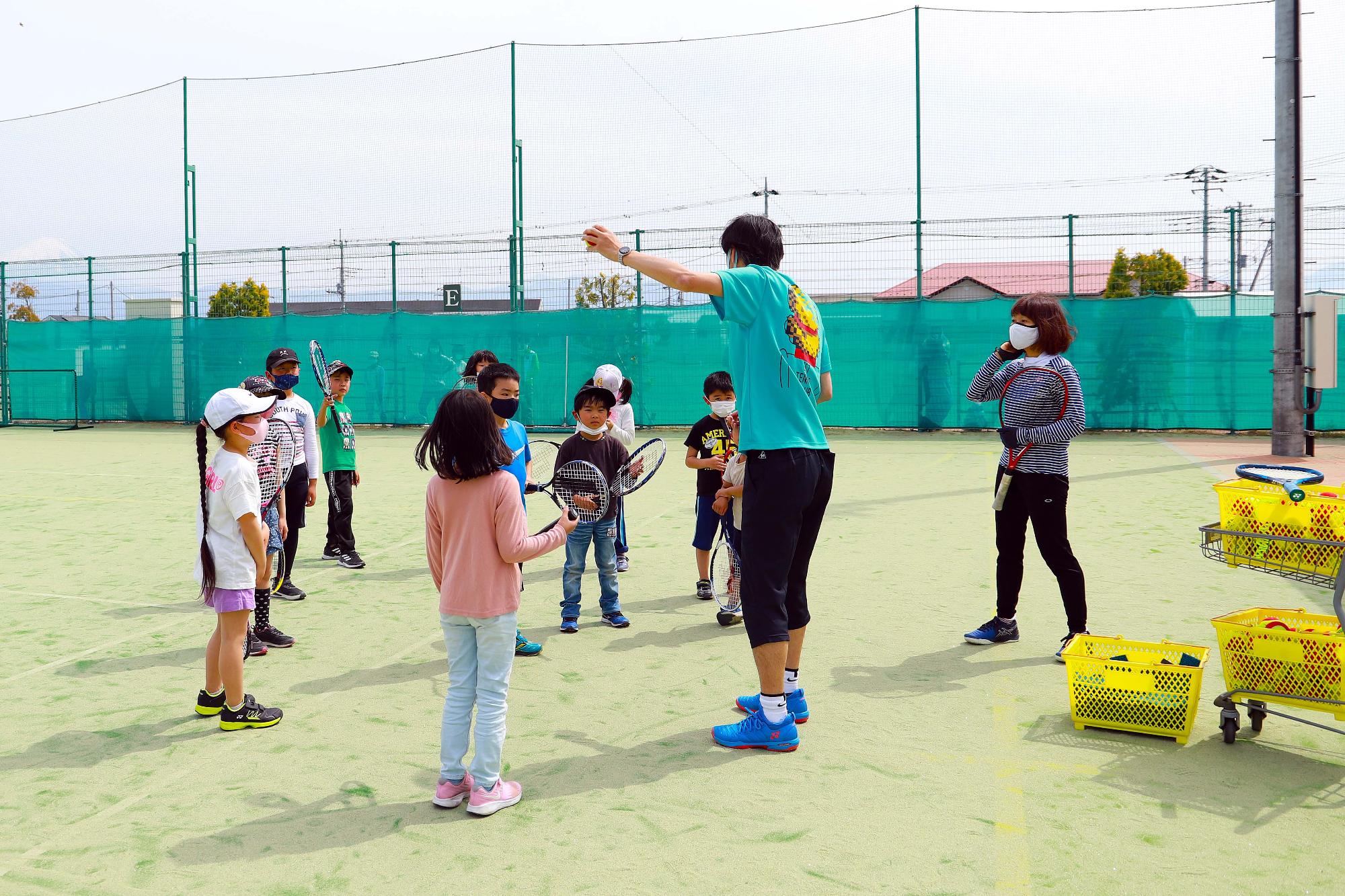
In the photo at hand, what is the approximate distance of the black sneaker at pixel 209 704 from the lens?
472 cm

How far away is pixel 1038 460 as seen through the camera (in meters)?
5.50

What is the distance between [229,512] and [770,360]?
234cm

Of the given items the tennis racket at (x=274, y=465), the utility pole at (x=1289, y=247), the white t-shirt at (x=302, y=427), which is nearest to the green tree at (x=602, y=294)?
the utility pole at (x=1289, y=247)

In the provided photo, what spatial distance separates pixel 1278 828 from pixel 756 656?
1891 millimetres

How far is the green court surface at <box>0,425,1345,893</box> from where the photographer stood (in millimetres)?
3305

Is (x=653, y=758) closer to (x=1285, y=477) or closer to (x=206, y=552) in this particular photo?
(x=206, y=552)

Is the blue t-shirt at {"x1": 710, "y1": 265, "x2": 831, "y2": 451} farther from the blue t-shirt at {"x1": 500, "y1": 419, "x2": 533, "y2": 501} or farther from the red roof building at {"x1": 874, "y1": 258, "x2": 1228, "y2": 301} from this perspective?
the red roof building at {"x1": 874, "y1": 258, "x2": 1228, "y2": 301}

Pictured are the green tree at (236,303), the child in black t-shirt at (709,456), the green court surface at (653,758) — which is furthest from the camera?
the green tree at (236,303)

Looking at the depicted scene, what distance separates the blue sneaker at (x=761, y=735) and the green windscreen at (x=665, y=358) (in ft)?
50.0

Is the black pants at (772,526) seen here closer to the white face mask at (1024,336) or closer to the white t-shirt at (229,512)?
the white face mask at (1024,336)

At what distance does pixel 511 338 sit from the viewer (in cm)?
2134

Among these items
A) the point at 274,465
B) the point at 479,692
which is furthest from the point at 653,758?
the point at 274,465

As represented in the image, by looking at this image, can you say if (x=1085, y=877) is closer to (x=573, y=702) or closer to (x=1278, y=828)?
(x=1278, y=828)

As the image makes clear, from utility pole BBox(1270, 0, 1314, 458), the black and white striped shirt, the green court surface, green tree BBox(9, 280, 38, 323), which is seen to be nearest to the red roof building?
utility pole BBox(1270, 0, 1314, 458)
